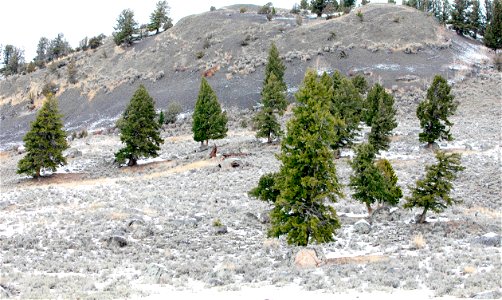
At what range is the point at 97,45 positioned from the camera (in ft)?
385

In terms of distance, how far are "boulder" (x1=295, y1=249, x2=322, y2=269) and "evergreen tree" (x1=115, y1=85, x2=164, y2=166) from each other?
35.5 m

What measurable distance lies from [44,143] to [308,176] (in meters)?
35.3

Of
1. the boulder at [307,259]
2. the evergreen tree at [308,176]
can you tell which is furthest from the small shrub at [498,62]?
the boulder at [307,259]

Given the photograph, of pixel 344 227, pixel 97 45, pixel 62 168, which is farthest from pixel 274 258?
pixel 97 45

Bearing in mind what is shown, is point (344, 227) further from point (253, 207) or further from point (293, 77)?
point (293, 77)

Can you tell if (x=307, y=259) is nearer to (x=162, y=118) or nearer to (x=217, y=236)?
(x=217, y=236)

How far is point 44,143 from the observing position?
46.3 metres

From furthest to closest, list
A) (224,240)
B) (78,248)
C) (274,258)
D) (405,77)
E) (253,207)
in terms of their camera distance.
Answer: (405,77), (253,207), (224,240), (78,248), (274,258)

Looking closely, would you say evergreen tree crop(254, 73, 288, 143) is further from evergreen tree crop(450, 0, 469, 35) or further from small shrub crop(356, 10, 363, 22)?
evergreen tree crop(450, 0, 469, 35)

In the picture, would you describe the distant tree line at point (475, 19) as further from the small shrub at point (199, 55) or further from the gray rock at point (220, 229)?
the gray rock at point (220, 229)

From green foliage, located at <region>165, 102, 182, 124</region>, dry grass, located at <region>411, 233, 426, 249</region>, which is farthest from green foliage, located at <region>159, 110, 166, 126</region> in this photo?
dry grass, located at <region>411, 233, 426, 249</region>

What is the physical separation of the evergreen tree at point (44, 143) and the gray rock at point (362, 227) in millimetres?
34330

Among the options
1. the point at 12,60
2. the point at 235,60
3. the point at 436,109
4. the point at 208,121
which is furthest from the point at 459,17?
the point at 12,60

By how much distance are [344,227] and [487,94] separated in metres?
55.9
